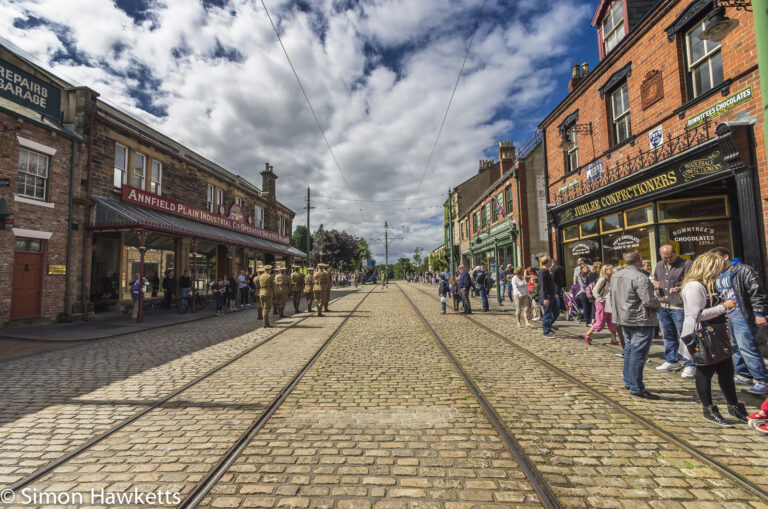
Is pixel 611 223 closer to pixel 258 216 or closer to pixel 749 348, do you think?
pixel 749 348

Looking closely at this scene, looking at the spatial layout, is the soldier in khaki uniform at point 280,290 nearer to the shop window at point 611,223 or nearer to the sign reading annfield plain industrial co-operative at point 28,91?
the sign reading annfield plain industrial co-operative at point 28,91

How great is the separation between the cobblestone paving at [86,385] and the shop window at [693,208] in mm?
10871

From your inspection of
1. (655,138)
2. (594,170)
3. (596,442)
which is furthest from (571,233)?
(596,442)

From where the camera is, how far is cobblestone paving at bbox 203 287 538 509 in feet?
7.64

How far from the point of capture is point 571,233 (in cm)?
1343

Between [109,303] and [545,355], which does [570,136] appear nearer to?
[545,355]

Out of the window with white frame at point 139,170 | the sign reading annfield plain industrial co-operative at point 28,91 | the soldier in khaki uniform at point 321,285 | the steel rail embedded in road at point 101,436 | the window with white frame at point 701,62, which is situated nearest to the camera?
the steel rail embedded in road at point 101,436

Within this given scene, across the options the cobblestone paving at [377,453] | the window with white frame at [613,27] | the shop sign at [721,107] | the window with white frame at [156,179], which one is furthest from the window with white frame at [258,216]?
the shop sign at [721,107]

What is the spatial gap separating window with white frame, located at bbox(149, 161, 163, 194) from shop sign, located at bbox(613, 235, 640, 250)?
18.4m

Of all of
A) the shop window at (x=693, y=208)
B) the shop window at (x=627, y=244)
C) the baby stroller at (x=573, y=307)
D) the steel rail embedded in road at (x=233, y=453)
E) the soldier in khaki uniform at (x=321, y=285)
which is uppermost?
the shop window at (x=693, y=208)

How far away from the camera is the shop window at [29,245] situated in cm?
1016

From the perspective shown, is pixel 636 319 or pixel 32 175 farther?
pixel 32 175

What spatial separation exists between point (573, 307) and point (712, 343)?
25.3 ft

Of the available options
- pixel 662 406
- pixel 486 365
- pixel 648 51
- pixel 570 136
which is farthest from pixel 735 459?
pixel 570 136
